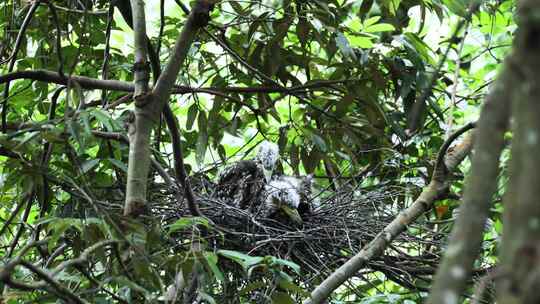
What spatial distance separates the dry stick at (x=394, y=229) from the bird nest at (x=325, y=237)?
1.01 ft

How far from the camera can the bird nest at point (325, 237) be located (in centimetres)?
237

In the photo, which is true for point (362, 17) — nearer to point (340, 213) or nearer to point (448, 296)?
point (340, 213)

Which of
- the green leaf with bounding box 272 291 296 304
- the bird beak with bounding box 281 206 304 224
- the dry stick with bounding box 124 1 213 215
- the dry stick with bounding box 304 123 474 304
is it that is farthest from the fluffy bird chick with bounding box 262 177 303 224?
the dry stick with bounding box 124 1 213 215

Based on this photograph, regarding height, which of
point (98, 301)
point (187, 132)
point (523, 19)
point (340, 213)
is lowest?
point (523, 19)

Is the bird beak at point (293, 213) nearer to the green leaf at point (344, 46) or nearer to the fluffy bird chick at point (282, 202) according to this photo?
the fluffy bird chick at point (282, 202)

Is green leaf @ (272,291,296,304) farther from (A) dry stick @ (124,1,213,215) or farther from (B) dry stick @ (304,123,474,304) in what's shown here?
(A) dry stick @ (124,1,213,215)

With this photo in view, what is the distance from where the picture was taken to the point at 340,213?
8.35 ft

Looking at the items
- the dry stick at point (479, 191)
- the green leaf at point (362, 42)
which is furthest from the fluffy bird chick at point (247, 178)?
the dry stick at point (479, 191)

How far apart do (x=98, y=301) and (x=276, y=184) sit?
1.03m

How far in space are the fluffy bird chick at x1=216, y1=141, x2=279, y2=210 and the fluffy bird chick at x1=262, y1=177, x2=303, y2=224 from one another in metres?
0.07

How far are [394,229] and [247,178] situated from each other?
0.85 metres

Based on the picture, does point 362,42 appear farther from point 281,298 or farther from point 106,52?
point 281,298

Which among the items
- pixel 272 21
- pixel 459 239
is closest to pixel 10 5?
pixel 272 21

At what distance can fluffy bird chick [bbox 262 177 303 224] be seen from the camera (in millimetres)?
2521
